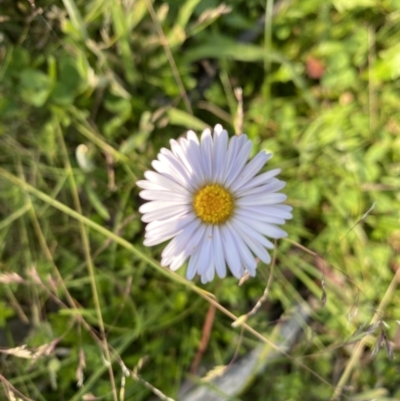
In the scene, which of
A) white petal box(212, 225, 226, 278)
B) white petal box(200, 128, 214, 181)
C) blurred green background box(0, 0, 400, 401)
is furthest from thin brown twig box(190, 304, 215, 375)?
white petal box(200, 128, 214, 181)

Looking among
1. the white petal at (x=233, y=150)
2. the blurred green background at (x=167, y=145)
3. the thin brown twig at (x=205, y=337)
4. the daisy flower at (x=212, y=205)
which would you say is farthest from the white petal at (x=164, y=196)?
the thin brown twig at (x=205, y=337)

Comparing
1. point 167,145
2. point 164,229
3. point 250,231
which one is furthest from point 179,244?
point 167,145

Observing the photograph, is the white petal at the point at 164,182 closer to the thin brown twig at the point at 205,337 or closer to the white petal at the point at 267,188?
the white petal at the point at 267,188

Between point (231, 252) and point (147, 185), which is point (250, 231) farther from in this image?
point (147, 185)

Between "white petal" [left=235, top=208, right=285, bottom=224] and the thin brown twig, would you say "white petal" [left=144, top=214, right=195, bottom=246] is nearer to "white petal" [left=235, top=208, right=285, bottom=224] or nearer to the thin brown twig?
"white petal" [left=235, top=208, right=285, bottom=224]

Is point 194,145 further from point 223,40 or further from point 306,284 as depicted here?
point 306,284

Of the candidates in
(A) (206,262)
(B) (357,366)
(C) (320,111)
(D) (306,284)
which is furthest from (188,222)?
(B) (357,366)

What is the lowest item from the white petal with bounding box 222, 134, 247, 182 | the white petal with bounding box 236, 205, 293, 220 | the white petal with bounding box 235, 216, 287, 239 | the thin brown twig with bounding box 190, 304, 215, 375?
the thin brown twig with bounding box 190, 304, 215, 375
